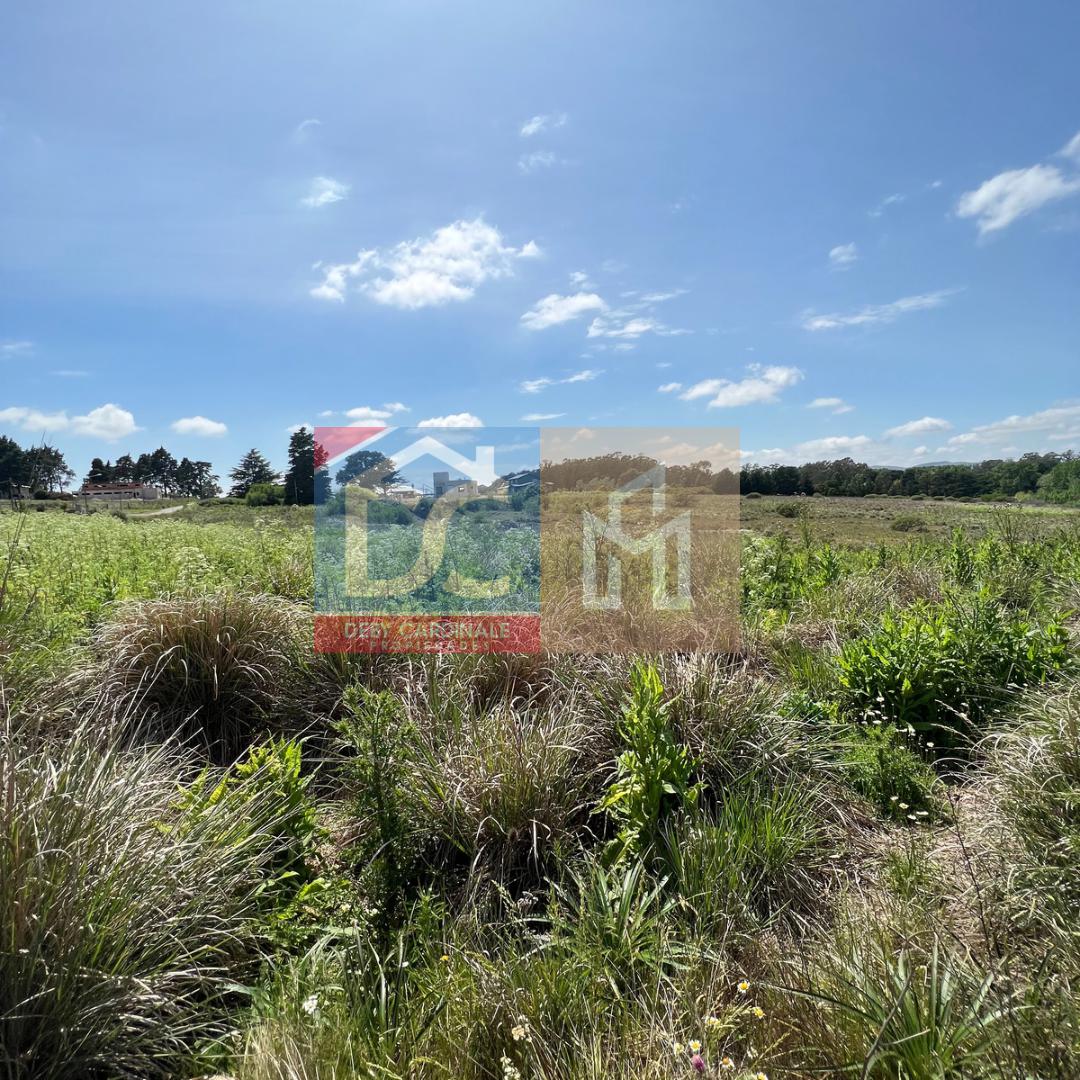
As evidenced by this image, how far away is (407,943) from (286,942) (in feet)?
1.38

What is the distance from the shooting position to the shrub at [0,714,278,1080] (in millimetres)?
1684

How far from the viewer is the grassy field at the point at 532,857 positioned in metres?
1.72

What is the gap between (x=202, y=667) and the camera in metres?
3.95

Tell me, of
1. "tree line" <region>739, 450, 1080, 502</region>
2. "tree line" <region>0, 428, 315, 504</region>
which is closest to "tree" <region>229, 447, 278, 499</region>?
"tree line" <region>0, 428, 315, 504</region>

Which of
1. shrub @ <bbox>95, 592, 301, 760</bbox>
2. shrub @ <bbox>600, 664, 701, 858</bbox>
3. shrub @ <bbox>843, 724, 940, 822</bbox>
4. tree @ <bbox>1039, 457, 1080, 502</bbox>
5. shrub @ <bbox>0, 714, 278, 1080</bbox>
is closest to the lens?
shrub @ <bbox>0, 714, 278, 1080</bbox>

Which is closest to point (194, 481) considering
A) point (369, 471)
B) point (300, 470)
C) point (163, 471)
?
point (163, 471)

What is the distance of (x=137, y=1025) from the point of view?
1.83m

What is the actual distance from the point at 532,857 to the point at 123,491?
122ft

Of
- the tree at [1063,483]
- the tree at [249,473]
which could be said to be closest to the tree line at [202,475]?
the tree at [249,473]

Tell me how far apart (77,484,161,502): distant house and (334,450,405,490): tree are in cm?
2205

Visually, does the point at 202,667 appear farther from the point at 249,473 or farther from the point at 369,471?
the point at 249,473

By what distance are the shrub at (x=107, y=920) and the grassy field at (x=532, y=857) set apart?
1 cm

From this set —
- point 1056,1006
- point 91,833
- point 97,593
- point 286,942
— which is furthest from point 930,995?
point 97,593

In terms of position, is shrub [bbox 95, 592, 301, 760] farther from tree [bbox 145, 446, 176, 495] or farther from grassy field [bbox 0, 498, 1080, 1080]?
tree [bbox 145, 446, 176, 495]
